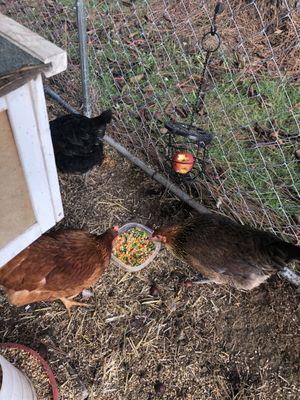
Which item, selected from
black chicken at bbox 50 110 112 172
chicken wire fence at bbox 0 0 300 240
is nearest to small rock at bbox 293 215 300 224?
chicken wire fence at bbox 0 0 300 240

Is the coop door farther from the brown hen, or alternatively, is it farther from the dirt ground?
the dirt ground

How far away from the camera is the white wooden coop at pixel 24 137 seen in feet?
3.53

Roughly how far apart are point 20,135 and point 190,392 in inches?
63.4

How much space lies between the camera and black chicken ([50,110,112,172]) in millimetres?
2418

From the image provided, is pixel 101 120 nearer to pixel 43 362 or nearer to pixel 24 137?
pixel 24 137

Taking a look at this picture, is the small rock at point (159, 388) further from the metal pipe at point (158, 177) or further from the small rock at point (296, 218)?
the small rock at point (296, 218)

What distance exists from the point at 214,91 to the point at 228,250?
65.6 inches

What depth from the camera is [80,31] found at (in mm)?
2406

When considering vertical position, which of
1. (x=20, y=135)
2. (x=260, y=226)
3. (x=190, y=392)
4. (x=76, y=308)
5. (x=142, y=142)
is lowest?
(x=190, y=392)

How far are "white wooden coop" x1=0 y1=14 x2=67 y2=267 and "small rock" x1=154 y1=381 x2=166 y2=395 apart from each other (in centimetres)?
109

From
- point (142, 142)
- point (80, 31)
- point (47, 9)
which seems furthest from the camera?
point (47, 9)

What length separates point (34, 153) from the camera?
1.28m

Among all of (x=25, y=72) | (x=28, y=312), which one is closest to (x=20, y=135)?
(x=25, y=72)

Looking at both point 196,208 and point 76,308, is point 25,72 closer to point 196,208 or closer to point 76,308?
point 76,308
